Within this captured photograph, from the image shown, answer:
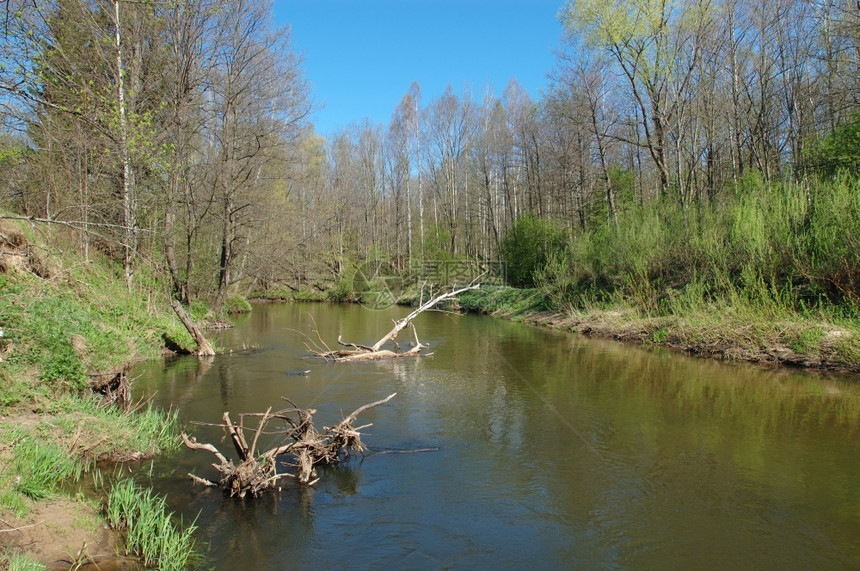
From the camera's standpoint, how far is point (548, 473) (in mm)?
6473

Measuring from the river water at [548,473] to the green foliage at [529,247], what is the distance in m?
17.1

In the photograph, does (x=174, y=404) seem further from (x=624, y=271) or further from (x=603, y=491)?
(x=624, y=271)

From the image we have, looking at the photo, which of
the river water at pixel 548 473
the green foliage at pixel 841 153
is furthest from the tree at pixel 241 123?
the green foliage at pixel 841 153

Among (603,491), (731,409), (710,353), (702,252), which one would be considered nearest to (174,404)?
(603,491)

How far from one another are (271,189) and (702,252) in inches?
690

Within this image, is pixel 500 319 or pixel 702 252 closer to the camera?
pixel 702 252

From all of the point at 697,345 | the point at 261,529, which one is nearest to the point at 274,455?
the point at 261,529

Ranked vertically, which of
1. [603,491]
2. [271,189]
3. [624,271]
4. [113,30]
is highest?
[113,30]

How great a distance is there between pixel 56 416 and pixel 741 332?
44.9 feet

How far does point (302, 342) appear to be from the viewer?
17250 millimetres

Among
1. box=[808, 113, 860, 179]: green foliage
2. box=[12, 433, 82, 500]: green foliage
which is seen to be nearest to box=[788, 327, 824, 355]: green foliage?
box=[808, 113, 860, 179]: green foliage

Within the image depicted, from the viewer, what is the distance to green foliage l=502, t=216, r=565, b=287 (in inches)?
1149

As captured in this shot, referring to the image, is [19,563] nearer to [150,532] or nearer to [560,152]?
[150,532]

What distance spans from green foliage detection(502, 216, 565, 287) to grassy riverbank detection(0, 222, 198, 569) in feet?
72.0
